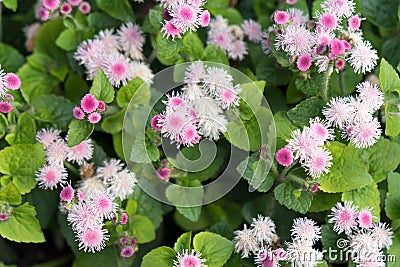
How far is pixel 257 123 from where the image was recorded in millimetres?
1670

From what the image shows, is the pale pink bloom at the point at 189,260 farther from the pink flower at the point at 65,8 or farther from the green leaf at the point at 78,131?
the pink flower at the point at 65,8

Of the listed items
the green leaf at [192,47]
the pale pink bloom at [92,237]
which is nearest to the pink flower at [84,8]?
the green leaf at [192,47]

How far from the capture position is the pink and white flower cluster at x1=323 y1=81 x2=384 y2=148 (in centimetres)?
153

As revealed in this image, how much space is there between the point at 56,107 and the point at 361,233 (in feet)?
3.29

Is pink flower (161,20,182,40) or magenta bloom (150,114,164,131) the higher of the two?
pink flower (161,20,182,40)

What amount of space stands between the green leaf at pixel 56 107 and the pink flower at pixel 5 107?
0.22 meters

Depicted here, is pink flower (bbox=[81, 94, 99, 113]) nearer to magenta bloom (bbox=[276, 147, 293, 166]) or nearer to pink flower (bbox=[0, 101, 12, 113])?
pink flower (bbox=[0, 101, 12, 113])

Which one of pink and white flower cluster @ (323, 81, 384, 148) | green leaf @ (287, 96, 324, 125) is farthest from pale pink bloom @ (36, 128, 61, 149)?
pink and white flower cluster @ (323, 81, 384, 148)

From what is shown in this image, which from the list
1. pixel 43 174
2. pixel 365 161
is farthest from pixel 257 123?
pixel 43 174

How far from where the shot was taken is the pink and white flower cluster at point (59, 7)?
1755 millimetres

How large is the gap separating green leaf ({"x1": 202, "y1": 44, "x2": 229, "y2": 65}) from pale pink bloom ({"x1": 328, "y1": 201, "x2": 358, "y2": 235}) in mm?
583

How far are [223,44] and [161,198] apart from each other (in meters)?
0.55

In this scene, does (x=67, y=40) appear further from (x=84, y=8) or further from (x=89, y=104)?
(x=89, y=104)

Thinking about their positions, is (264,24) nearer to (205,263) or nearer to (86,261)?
(205,263)
